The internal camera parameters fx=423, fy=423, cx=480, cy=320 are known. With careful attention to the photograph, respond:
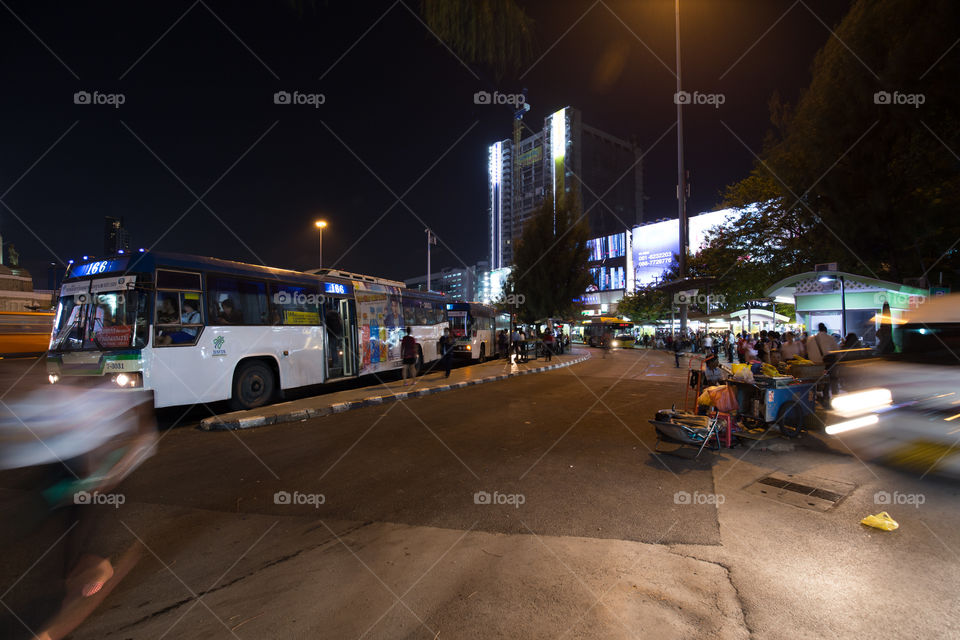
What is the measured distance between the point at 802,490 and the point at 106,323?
10.8 metres

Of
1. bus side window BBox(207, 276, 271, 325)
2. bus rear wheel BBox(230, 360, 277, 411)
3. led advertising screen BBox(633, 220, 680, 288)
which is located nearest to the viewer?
bus side window BBox(207, 276, 271, 325)

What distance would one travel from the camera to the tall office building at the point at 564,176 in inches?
3782

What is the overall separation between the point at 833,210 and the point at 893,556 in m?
15.4

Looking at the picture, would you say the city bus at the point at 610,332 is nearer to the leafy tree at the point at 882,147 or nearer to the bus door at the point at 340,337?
the leafy tree at the point at 882,147

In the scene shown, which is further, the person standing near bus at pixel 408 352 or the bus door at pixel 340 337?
the person standing near bus at pixel 408 352

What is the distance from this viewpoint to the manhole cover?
4.30 metres

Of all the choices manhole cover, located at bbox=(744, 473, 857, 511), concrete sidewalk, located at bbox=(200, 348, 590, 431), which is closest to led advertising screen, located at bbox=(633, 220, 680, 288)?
concrete sidewalk, located at bbox=(200, 348, 590, 431)

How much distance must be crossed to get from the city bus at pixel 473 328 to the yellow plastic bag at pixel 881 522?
1505 cm

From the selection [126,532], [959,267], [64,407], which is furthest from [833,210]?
[64,407]

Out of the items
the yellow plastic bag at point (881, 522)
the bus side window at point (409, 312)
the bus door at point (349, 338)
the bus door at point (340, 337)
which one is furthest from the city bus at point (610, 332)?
the yellow plastic bag at point (881, 522)

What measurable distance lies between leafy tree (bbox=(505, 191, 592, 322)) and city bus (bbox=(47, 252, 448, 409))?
83.4 ft

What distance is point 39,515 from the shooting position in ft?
13.0

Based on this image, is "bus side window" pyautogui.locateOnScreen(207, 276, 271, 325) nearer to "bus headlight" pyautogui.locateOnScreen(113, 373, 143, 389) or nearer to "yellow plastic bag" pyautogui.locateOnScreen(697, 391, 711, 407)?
"bus headlight" pyautogui.locateOnScreen(113, 373, 143, 389)

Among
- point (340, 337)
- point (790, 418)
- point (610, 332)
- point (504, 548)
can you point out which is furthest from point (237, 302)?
point (610, 332)
